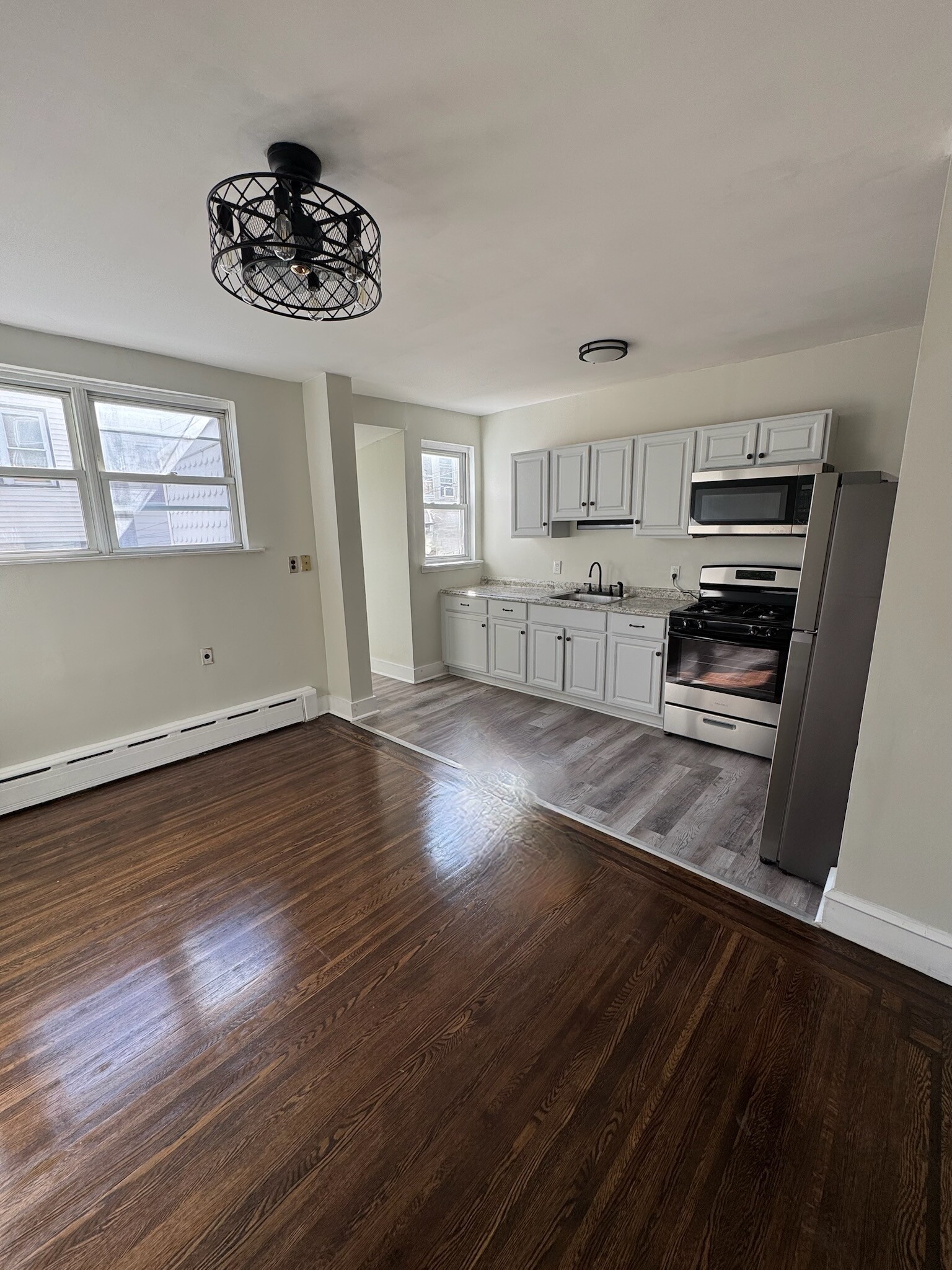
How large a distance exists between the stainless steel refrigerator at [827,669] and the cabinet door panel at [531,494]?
2741mm

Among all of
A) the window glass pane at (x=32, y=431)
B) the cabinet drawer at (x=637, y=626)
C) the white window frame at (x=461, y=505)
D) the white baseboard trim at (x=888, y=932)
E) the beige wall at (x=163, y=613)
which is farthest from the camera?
the white window frame at (x=461, y=505)

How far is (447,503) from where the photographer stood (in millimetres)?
5195

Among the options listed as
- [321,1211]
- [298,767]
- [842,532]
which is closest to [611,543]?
[842,532]

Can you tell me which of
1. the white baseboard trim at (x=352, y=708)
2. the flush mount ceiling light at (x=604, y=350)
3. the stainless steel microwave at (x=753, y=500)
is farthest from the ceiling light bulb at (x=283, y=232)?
the white baseboard trim at (x=352, y=708)

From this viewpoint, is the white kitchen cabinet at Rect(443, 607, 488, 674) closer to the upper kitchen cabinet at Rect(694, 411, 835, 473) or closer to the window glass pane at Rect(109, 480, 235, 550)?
the window glass pane at Rect(109, 480, 235, 550)

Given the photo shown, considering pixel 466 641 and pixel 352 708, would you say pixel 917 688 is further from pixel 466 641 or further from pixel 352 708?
pixel 466 641

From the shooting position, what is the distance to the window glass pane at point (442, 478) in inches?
197

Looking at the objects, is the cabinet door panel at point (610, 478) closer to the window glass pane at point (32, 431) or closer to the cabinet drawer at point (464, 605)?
the cabinet drawer at point (464, 605)

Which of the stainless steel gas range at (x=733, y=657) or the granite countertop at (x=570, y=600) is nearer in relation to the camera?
the stainless steel gas range at (x=733, y=657)

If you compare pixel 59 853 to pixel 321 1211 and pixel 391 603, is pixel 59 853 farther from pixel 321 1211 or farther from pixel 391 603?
pixel 391 603

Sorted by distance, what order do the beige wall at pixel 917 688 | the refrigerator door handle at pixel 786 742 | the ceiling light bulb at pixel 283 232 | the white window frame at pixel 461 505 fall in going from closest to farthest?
the ceiling light bulb at pixel 283 232 < the beige wall at pixel 917 688 < the refrigerator door handle at pixel 786 742 < the white window frame at pixel 461 505

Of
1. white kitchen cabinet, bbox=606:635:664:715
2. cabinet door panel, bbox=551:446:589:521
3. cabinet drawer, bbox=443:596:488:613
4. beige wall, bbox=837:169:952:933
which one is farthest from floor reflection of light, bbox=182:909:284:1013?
cabinet door panel, bbox=551:446:589:521

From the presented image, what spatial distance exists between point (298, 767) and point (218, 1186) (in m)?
2.25

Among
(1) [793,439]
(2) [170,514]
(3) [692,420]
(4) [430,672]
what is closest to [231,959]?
(2) [170,514]
